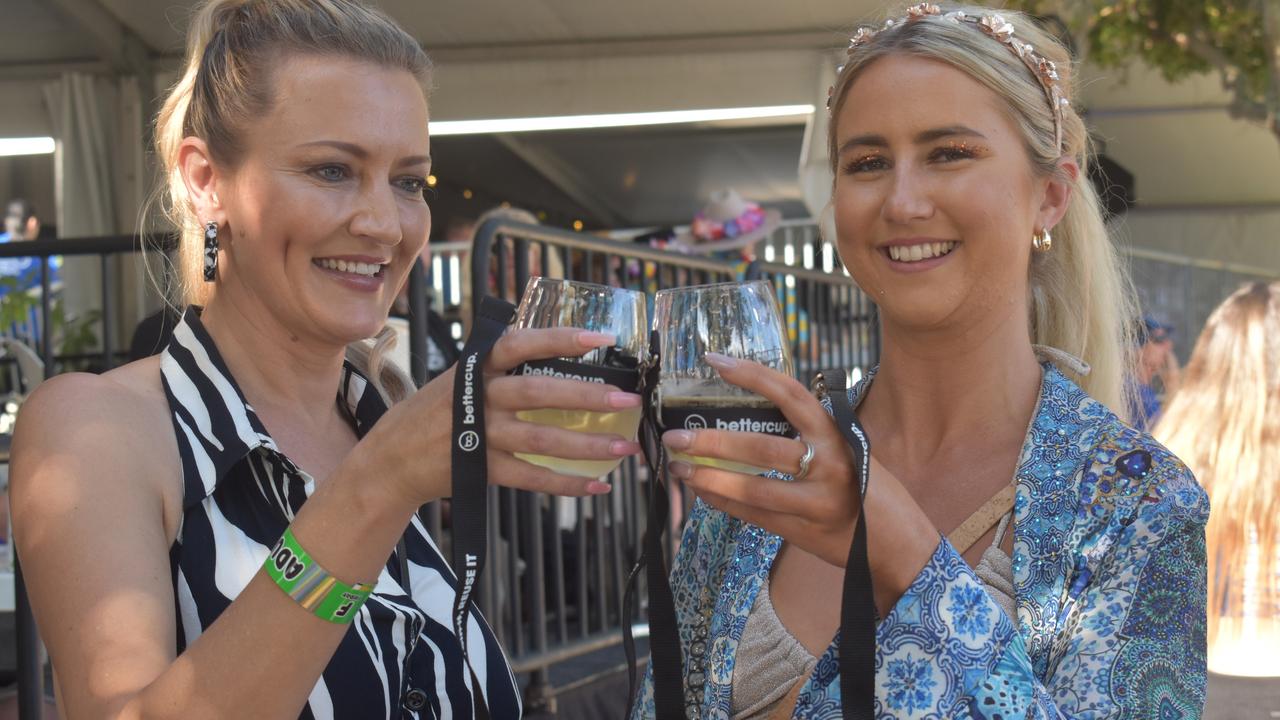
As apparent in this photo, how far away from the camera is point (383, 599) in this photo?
1.87 meters

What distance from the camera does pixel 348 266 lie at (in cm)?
199

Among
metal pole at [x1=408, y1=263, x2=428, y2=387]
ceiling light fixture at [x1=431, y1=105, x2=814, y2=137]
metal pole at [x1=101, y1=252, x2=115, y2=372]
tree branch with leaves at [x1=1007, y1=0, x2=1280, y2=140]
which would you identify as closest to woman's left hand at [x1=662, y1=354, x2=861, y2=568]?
metal pole at [x1=408, y1=263, x2=428, y2=387]

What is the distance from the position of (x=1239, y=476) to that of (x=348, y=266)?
102 inches

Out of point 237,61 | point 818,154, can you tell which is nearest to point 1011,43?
point 237,61

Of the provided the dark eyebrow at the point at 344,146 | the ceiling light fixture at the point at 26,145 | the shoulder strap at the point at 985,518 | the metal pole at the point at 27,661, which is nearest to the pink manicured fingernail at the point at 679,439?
the shoulder strap at the point at 985,518

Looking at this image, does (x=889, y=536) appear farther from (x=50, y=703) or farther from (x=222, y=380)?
(x=50, y=703)

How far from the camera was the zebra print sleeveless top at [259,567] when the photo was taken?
5.64 feet

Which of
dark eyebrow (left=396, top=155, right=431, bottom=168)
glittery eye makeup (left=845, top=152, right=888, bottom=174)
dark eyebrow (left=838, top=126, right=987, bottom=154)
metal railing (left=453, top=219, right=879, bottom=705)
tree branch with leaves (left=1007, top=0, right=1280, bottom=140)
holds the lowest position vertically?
metal railing (left=453, top=219, right=879, bottom=705)

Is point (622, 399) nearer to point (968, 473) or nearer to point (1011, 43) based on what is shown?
point (968, 473)

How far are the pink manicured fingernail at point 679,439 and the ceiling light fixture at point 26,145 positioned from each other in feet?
38.2

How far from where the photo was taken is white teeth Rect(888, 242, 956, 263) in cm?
189

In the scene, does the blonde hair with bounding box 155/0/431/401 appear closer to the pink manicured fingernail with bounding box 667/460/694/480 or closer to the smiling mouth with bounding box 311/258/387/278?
the smiling mouth with bounding box 311/258/387/278

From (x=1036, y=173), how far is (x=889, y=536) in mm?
829

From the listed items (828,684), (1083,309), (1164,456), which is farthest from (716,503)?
(1083,309)
